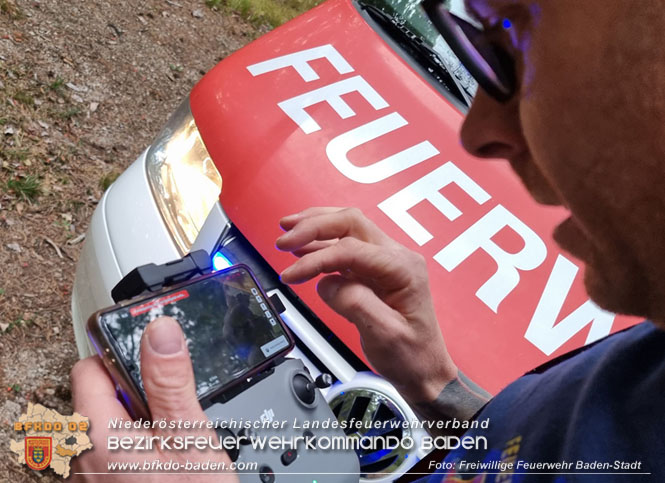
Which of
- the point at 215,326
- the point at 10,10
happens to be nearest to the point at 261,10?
the point at 10,10

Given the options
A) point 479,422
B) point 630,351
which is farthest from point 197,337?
point 630,351

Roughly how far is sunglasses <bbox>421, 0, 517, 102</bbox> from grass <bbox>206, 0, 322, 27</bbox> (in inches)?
138

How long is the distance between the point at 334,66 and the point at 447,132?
0.39 metres

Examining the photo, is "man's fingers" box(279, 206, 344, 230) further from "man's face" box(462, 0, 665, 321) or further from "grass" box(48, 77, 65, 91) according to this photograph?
"grass" box(48, 77, 65, 91)

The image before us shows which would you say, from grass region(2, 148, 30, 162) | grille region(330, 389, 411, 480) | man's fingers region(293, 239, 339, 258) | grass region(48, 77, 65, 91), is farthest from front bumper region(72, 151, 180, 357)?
grass region(48, 77, 65, 91)

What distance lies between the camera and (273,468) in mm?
842

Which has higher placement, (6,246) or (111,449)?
(111,449)

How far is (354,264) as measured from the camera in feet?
3.47

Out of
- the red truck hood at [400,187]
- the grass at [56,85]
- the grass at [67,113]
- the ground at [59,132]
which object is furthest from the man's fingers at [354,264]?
the grass at [56,85]

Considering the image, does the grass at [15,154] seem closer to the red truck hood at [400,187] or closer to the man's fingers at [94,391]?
the red truck hood at [400,187]

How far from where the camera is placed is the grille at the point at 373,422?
47.3 inches

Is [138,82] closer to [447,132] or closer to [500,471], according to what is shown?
[447,132]

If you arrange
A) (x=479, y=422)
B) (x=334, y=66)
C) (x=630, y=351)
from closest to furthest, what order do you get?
1. (x=630, y=351)
2. (x=479, y=422)
3. (x=334, y=66)

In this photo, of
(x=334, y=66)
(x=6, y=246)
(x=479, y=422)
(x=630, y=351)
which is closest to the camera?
(x=630, y=351)
